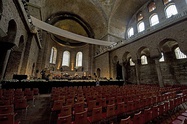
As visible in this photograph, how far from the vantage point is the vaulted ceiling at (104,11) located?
56.9ft

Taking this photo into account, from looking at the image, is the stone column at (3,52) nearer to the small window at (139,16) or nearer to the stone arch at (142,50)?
the stone arch at (142,50)

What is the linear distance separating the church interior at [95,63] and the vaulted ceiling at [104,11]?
0.18 m

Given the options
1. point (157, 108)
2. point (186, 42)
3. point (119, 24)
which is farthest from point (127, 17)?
point (157, 108)

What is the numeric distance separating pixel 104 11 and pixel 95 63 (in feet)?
38.3

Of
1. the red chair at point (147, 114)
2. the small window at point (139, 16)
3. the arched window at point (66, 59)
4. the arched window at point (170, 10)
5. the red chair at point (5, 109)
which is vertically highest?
the small window at point (139, 16)

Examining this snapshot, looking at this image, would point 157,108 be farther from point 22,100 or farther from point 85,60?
point 85,60

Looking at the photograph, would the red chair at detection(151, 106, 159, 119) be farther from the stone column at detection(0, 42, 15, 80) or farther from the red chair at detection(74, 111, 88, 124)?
the stone column at detection(0, 42, 15, 80)

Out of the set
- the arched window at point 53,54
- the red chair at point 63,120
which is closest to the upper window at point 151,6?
the red chair at point 63,120

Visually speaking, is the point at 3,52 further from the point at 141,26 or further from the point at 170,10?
the point at 170,10

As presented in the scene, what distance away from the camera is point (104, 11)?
733 inches

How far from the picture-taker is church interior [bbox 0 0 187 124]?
10.3ft

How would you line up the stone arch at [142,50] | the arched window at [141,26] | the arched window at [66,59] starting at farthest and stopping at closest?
the arched window at [66,59]
the arched window at [141,26]
the stone arch at [142,50]

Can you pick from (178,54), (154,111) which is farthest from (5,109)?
(178,54)

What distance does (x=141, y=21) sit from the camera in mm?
17031
